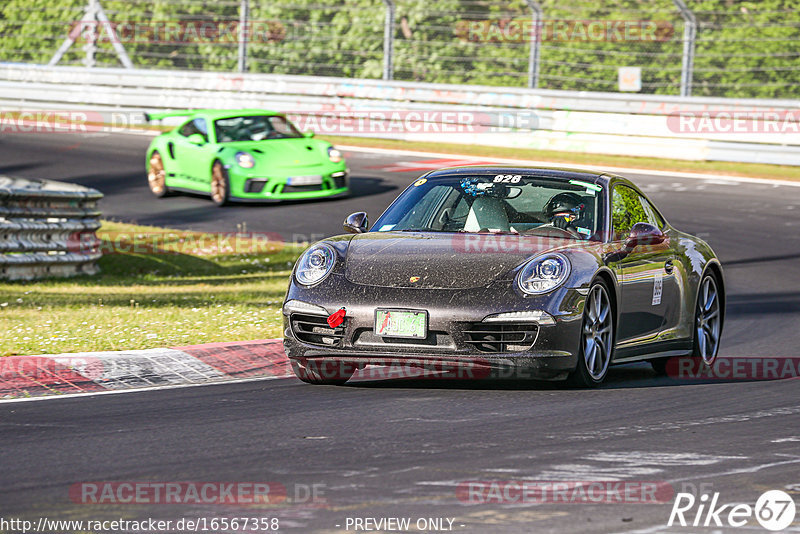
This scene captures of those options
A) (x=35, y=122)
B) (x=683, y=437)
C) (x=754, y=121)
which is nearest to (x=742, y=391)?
(x=683, y=437)

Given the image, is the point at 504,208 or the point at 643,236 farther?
the point at 504,208

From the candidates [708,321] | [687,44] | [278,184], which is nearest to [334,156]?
[278,184]

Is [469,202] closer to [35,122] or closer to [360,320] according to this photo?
[360,320]

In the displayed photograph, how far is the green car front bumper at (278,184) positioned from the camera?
19500mm

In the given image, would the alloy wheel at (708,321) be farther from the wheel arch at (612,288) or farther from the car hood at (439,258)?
the car hood at (439,258)

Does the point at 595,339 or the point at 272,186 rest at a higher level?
the point at 595,339

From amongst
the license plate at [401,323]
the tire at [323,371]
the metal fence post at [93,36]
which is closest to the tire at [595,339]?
the license plate at [401,323]

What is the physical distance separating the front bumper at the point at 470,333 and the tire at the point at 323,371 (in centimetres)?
27

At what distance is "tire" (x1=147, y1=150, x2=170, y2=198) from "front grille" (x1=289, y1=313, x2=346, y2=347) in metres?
13.4

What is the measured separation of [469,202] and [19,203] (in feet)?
23.4

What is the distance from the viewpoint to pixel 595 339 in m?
8.01

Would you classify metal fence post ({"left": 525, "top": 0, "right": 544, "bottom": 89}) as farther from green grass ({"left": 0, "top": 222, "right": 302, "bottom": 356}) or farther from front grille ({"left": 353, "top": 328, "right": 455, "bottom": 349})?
front grille ({"left": 353, "top": 328, "right": 455, "bottom": 349})

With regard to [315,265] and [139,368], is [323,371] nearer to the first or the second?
[315,265]

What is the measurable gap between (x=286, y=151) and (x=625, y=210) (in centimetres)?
1152
